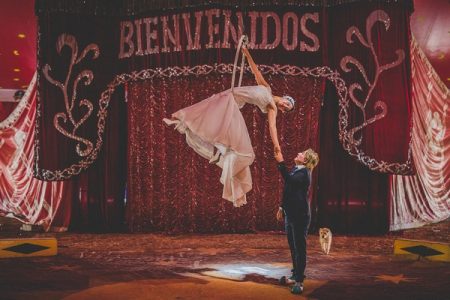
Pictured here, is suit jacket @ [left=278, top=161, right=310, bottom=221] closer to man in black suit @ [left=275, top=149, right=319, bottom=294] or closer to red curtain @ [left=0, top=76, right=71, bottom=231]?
man in black suit @ [left=275, top=149, right=319, bottom=294]

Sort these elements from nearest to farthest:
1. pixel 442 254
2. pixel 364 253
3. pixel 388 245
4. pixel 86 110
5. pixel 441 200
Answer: pixel 442 254
pixel 364 253
pixel 388 245
pixel 86 110
pixel 441 200

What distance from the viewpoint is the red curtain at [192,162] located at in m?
7.90

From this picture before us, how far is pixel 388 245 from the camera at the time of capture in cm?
713

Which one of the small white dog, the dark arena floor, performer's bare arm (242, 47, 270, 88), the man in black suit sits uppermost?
performer's bare arm (242, 47, 270, 88)

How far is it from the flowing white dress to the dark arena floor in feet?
Result: 3.21

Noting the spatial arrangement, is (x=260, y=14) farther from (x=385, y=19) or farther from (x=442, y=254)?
(x=442, y=254)

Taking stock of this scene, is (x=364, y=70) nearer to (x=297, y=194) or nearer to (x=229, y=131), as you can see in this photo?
(x=229, y=131)

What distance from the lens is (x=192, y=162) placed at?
8.02 metres

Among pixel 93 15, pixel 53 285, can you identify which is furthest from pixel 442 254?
pixel 93 15

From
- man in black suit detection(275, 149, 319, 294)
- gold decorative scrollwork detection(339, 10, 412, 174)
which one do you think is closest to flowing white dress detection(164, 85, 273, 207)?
man in black suit detection(275, 149, 319, 294)

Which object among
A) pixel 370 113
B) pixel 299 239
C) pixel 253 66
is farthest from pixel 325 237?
pixel 370 113

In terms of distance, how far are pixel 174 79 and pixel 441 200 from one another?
239 inches

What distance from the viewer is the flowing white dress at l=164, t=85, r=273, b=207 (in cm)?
486

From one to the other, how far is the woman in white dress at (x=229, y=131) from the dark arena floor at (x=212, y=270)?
99cm
